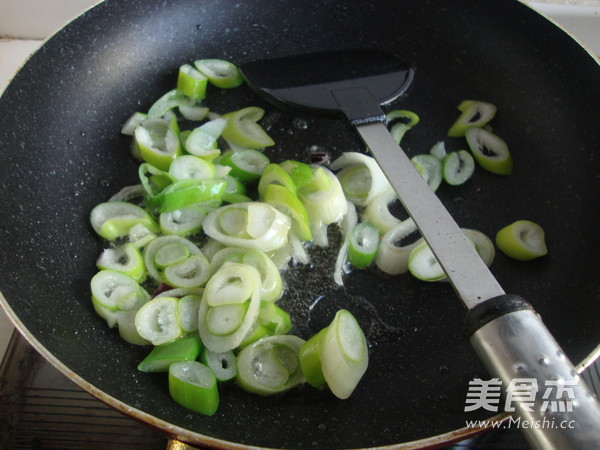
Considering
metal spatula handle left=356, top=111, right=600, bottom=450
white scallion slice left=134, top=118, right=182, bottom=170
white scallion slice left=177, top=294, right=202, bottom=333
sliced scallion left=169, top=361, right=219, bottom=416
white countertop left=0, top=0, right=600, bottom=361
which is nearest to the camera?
metal spatula handle left=356, top=111, right=600, bottom=450

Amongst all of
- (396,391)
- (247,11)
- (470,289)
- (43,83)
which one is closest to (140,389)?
(396,391)

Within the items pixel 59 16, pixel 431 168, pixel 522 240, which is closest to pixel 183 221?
pixel 431 168

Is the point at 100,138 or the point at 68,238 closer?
the point at 68,238

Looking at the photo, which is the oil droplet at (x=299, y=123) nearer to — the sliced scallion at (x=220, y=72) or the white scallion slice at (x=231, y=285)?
the sliced scallion at (x=220, y=72)

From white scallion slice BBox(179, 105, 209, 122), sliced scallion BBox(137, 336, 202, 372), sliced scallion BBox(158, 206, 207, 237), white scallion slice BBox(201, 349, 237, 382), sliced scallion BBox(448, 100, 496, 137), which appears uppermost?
sliced scallion BBox(448, 100, 496, 137)

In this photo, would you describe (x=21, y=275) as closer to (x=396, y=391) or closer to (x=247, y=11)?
(x=396, y=391)

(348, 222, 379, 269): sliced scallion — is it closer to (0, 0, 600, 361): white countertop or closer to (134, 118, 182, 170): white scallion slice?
(134, 118, 182, 170): white scallion slice

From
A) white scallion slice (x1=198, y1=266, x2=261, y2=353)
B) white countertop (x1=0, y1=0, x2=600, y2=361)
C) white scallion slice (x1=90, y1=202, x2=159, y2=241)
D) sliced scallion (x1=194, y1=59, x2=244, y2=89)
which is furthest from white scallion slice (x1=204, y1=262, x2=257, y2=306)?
white countertop (x1=0, y1=0, x2=600, y2=361)

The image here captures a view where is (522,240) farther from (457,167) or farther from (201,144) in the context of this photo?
(201,144)
